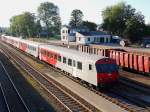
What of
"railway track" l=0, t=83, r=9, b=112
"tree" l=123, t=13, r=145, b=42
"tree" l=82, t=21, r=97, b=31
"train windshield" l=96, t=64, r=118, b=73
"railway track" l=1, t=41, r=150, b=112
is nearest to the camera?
"railway track" l=1, t=41, r=150, b=112

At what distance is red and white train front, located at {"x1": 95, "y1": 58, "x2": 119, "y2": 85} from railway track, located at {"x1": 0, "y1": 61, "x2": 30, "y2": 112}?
20.5ft

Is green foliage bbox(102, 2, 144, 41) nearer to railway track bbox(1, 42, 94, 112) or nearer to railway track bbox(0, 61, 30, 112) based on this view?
railway track bbox(1, 42, 94, 112)

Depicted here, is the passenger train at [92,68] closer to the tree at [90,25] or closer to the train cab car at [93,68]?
the train cab car at [93,68]

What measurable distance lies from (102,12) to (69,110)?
105451 millimetres

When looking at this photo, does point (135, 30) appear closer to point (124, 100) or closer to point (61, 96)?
point (61, 96)

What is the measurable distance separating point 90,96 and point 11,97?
6.18 m

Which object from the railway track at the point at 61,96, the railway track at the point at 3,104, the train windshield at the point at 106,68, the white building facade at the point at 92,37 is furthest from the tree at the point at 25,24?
the train windshield at the point at 106,68

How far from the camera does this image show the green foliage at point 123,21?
292 feet

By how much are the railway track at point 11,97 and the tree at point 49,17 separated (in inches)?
4659

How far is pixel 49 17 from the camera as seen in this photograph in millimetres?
151750

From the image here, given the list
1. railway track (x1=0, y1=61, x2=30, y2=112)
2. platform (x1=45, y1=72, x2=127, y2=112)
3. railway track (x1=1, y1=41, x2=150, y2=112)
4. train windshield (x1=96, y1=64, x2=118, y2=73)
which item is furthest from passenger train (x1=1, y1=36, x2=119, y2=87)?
railway track (x1=0, y1=61, x2=30, y2=112)

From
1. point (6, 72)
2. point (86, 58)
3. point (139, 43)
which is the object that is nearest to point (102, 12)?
point (139, 43)

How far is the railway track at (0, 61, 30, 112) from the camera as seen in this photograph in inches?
832

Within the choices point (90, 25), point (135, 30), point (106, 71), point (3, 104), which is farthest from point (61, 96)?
point (90, 25)
